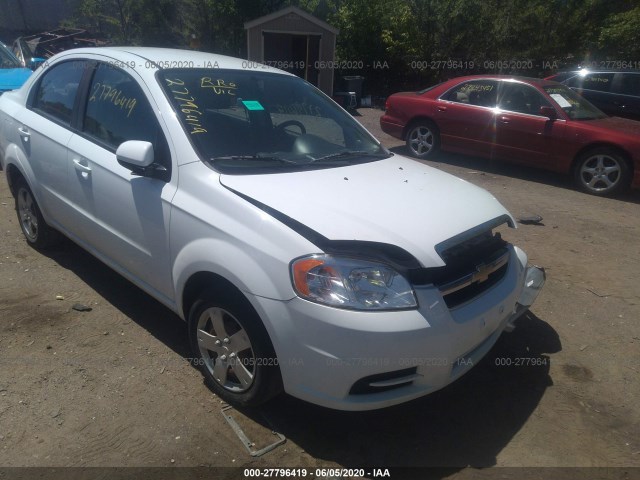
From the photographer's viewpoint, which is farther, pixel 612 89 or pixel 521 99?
pixel 612 89

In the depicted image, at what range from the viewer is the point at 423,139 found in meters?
9.12

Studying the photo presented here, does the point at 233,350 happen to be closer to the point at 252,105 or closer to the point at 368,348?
the point at 368,348

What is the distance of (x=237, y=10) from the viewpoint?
731 inches

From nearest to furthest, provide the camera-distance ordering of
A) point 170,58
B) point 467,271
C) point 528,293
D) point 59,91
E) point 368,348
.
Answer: point 368,348 → point 467,271 → point 528,293 → point 170,58 → point 59,91

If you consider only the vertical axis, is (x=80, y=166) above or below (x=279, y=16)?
below

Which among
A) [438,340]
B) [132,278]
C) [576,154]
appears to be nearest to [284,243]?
[438,340]

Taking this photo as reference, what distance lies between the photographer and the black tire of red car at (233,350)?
2.49 meters

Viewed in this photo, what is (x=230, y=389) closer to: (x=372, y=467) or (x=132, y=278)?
(x=372, y=467)

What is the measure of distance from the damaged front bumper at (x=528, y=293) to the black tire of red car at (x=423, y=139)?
5.84 metres

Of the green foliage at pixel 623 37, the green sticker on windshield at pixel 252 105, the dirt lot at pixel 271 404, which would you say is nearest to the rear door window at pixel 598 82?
the green foliage at pixel 623 37

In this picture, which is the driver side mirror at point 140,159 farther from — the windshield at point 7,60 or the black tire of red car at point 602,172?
the windshield at point 7,60

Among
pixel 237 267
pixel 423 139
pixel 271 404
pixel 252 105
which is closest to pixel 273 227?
pixel 237 267

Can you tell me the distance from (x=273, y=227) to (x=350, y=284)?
0.45 meters

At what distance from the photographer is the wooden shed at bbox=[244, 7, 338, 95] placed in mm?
14547
